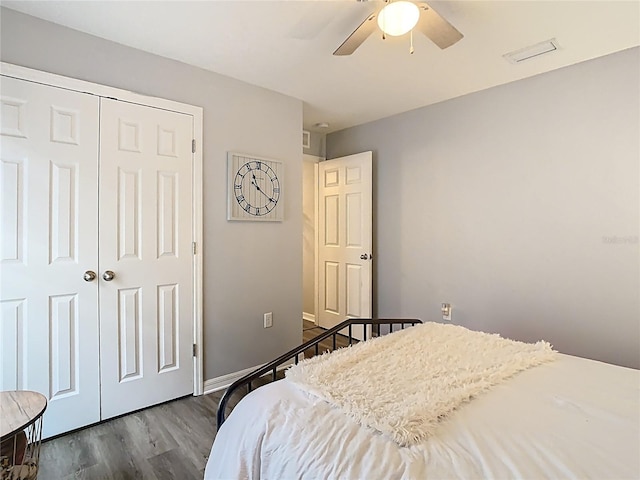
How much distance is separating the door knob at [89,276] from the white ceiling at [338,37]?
143 centimetres

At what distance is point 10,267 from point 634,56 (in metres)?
3.94

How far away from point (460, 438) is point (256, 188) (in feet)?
7.70

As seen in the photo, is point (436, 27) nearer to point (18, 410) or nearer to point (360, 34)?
point (360, 34)

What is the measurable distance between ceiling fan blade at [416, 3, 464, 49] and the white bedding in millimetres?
1558

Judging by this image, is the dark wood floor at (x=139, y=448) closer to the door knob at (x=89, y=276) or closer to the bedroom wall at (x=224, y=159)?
the bedroom wall at (x=224, y=159)

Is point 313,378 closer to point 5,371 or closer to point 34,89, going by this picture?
point 5,371

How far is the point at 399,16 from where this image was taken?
162cm

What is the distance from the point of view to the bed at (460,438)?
2.85ft

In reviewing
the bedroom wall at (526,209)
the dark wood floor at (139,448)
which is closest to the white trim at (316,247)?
the bedroom wall at (526,209)

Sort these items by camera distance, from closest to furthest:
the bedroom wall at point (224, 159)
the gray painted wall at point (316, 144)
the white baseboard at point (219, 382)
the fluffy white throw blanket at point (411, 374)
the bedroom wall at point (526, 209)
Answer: the fluffy white throw blanket at point (411, 374) → the bedroom wall at point (224, 159) → the bedroom wall at point (526, 209) → the white baseboard at point (219, 382) → the gray painted wall at point (316, 144)

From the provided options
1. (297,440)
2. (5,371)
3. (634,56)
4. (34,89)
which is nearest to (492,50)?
(634,56)

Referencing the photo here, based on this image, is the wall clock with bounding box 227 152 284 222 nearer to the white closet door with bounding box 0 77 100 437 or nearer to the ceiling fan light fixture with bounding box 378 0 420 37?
the white closet door with bounding box 0 77 100 437

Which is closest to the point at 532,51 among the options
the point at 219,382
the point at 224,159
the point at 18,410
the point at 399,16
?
the point at 399,16

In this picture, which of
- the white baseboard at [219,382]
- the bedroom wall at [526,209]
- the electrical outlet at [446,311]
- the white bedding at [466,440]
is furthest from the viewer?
the electrical outlet at [446,311]
